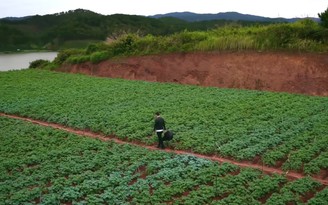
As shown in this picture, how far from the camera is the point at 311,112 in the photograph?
1834cm

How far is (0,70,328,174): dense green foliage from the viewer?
568 inches

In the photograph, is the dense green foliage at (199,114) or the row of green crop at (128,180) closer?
the row of green crop at (128,180)

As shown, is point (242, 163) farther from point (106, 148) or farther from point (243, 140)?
point (106, 148)

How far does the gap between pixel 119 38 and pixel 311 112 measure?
75.3 ft

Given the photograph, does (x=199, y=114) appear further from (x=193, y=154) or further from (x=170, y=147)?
(x=193, y=154)

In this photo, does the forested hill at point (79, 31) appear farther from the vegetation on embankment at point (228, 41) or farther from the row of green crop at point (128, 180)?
the row of green crop at point (128, 180)

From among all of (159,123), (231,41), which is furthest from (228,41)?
(159,123)

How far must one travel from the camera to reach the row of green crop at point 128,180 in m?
11.3

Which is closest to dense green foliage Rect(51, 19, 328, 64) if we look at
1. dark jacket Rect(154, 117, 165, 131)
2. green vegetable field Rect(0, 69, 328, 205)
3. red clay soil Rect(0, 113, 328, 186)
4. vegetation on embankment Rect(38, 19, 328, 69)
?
vegetation on embankment Rect(38, 19, 328, 69)

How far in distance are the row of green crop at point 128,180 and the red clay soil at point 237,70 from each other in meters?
13.6

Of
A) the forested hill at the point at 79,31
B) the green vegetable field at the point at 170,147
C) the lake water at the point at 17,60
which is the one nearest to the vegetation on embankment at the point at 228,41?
the green vegetable field at the point at 170,147

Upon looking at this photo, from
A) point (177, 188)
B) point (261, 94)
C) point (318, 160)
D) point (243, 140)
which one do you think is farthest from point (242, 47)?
point (177, 188)

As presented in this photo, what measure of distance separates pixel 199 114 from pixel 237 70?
9836 mm

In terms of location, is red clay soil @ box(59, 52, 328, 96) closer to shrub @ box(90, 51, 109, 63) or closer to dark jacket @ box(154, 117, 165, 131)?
shrub @ box(90, 51, 109, 63)
